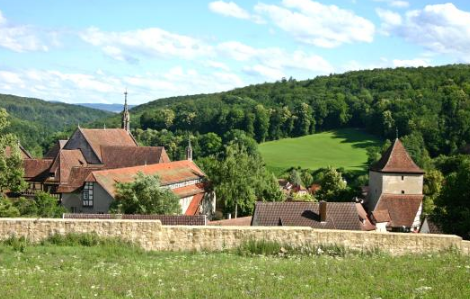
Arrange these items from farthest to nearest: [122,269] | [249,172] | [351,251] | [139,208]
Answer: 1. [249,172]
2. [139,208]
3. [351,251]
4. [122,269]

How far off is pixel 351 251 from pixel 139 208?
2434 centimetres

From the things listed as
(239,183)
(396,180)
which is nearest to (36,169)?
(239,183)

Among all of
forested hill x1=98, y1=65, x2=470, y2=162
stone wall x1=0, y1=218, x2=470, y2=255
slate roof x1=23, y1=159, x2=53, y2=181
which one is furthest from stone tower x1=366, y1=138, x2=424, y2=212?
forested hill x1=98, y1=65, x2=470, y2=162

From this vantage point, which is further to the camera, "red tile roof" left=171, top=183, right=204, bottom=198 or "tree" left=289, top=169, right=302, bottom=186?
A: "tree" left=289, top=169, right=302, bottom=186

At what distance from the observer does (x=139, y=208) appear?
40.0 meters

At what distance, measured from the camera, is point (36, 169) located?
53.8 m

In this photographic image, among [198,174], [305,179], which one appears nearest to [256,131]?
[305,179]

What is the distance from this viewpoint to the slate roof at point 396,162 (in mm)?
52094

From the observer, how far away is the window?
4616cm

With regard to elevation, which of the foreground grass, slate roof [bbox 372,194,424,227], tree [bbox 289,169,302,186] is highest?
the foreground grass

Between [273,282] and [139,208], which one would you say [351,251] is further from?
[139,208]

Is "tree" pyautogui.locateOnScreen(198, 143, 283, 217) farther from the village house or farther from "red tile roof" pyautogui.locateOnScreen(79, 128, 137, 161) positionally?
"red tile roof" pyautogui.locateOnScreen(79, 128, 137, 161)

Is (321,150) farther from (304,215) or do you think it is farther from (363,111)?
(304,215)

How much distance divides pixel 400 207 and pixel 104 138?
32.7 m
